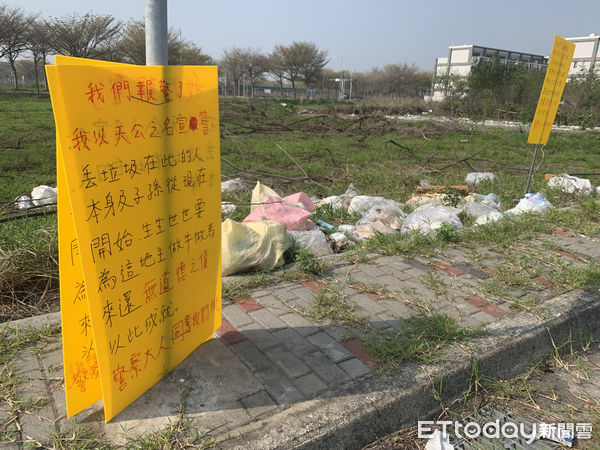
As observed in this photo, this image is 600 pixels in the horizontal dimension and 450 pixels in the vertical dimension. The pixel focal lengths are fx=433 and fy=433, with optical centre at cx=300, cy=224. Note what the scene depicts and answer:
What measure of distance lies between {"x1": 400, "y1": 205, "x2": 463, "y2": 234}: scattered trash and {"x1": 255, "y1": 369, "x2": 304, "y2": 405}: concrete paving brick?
9.04ft

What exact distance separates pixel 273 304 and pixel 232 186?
362cm

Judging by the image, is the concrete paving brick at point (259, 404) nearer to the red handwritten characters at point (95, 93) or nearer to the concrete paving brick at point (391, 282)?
the red handwritten characters at point (95, 93)

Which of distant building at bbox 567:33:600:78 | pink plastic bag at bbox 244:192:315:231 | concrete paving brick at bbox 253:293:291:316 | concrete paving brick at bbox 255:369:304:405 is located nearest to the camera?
concrete paving brick at bbox 255:369:304:405

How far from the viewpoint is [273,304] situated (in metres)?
2.71

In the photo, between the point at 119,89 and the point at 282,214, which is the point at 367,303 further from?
the point at 119,89

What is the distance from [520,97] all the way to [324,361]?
28768 mm

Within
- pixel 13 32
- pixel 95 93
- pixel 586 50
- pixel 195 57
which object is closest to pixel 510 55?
pixel 586 50

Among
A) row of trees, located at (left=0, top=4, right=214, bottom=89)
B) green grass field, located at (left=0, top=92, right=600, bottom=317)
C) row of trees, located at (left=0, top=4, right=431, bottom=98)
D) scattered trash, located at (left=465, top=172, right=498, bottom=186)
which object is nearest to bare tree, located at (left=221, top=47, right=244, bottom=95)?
row of trees, located at (left=0, top=4, right=431, bottom=98)

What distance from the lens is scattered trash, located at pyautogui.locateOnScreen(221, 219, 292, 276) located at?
307cm

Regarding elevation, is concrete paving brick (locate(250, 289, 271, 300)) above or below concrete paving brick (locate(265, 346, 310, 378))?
above

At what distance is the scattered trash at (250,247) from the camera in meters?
3.07

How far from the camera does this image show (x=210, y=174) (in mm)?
2045

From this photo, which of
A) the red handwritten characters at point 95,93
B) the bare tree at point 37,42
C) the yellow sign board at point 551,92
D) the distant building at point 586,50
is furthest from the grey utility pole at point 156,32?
the distant building at point 586,50

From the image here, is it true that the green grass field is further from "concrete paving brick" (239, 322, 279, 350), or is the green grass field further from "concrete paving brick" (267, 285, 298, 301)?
"concrete paving brick" (239, 322, 279, 350)
